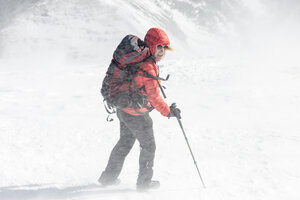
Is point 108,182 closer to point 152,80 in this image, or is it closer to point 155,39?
point 152,80

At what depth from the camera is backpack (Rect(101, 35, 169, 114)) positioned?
3320 millimetres

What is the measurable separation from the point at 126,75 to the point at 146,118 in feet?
2.32

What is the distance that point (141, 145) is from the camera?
380 cm

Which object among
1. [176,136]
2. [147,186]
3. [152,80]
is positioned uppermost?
[152,80]

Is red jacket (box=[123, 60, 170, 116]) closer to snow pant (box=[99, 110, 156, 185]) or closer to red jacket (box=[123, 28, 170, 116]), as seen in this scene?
red jacket (box=[123, 28, 170, 116])

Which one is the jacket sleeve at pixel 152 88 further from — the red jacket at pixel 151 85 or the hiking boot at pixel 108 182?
the hiking boot at pixel 108 182

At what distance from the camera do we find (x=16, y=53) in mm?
21156

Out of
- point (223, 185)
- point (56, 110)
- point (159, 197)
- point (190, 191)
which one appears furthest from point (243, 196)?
point (56, 110)

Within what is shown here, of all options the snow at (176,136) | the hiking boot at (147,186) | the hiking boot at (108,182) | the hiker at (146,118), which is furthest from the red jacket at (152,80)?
the snow at (176,136)

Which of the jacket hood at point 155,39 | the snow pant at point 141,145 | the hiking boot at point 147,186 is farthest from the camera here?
the hiking boot at point 147,186

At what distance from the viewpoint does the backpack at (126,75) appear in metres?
3.32

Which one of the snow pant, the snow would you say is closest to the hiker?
the snow pant

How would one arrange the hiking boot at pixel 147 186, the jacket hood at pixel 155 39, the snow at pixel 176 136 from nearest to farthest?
the jacket hood at pixel 155 39 → the hiking boot at pixel 147 186 → the snow at pixel 176 136

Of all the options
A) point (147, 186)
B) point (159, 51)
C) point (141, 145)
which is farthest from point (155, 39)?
point (147, 186)
